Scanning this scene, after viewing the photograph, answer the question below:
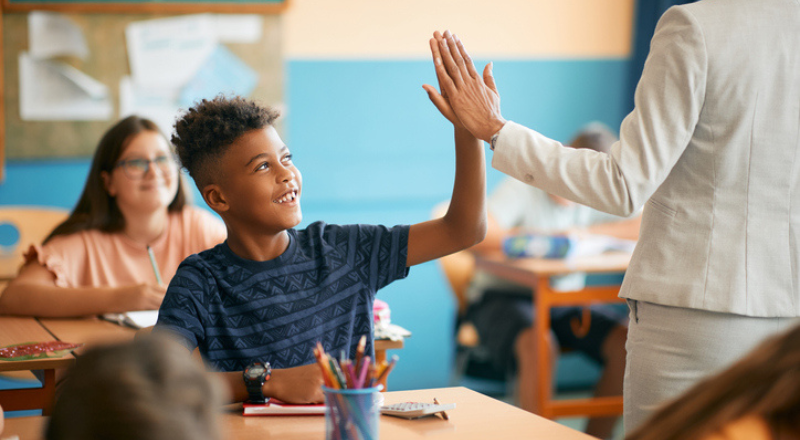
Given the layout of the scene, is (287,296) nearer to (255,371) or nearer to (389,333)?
(255,371)

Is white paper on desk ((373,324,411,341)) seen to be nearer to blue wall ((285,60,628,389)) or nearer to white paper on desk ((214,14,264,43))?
blue wall ((285,60,628,389))

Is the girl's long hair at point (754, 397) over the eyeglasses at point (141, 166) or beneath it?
over

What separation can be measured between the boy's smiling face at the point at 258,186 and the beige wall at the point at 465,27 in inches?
94.4

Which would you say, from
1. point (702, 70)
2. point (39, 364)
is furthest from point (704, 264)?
point (39, 364)

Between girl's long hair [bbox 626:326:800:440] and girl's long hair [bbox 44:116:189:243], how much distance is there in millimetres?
2103

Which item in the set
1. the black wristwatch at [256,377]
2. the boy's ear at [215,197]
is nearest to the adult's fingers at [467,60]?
the boy's ear at [215,197]

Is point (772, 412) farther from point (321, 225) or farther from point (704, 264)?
point (321, 225)

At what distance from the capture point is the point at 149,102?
11.9 feet

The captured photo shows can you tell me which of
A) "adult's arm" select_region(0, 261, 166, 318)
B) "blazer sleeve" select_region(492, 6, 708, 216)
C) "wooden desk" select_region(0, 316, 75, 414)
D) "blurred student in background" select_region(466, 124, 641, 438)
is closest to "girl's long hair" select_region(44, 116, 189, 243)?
"adult's arm" select_region(0, 261, 166, 318)

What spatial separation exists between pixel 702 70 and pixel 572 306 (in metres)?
2.28

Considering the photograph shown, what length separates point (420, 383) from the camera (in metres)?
4.25

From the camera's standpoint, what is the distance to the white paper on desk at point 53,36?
3447 millimetres

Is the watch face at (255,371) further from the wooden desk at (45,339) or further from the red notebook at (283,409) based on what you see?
the wooden desk at (45,339)

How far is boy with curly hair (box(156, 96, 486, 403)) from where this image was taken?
1.48 meters
